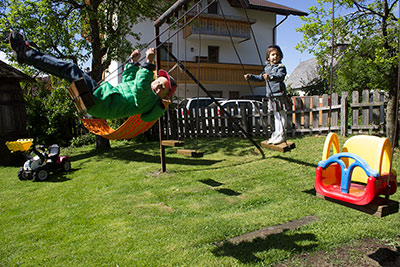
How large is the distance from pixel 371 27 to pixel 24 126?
32.4 ft

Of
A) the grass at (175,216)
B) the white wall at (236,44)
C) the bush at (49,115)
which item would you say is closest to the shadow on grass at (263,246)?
the grass at (175,216)

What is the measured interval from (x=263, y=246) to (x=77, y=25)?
372 inches

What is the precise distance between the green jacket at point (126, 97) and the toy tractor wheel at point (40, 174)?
4.14 metres

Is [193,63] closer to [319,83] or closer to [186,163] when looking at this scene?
[319,83]

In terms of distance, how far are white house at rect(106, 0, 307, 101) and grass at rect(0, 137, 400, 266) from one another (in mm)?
12163

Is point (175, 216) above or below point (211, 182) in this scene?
below

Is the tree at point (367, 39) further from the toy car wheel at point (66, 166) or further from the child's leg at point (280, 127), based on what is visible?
the toy car wheel at point (66, 166)

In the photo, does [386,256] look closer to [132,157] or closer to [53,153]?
[132,157]

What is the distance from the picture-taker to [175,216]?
416cm

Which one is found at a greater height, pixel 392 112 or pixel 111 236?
pixel 392 112

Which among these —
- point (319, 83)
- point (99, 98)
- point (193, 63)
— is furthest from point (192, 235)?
point (319, 83)

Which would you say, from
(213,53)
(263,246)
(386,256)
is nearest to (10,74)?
(263,246)

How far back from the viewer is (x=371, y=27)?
300 inches

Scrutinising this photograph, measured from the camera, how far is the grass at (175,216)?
10.6 ft
